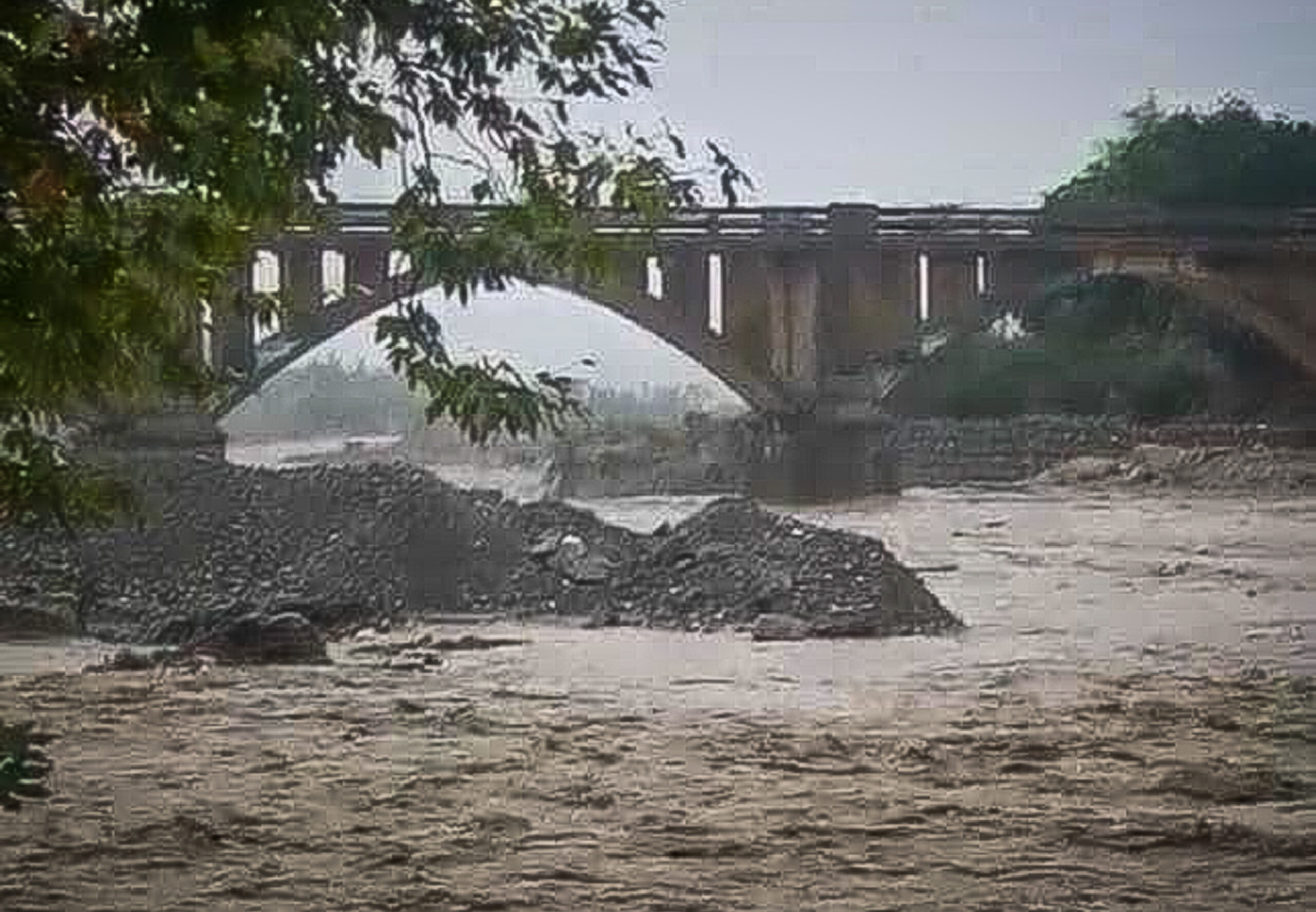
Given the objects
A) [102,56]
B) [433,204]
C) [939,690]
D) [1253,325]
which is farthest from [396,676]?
[1253,325]

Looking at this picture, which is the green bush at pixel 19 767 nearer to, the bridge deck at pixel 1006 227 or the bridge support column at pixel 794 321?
the bridge deck at pixel 1006 227

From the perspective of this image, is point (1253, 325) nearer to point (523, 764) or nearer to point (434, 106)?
point (523, 764)

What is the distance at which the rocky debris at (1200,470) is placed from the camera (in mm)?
13938

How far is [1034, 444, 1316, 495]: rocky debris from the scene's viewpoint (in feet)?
45.7

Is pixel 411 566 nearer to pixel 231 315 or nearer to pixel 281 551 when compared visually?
pixel 281 551

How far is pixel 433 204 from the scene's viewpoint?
2977mm

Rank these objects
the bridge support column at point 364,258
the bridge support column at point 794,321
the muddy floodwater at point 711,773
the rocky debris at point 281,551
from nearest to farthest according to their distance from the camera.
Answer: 1. the muddy floodwater at point 711,773
2. the bridge support column at point 364,258
3. the rocky debris at point 281,551
4. the bridge support column at point 794,321

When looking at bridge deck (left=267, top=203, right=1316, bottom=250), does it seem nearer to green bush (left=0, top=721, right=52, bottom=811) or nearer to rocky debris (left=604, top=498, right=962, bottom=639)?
rocky debris (left=604, top=498, right=962, bottom=639)

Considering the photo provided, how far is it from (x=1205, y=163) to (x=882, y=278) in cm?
285

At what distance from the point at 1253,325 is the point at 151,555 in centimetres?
750

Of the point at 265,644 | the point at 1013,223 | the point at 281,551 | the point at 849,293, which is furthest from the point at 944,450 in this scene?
the point at 265,644

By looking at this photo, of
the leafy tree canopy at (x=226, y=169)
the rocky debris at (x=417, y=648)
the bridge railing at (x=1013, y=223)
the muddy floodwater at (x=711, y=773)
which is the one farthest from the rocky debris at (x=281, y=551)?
the leafy tree canopy at (x=226, y=169)

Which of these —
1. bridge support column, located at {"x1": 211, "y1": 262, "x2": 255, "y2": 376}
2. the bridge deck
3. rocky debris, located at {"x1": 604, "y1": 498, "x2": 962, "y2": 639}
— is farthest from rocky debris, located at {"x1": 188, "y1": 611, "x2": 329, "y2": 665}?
the bridge deck

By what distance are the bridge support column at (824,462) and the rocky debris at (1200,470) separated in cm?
153
